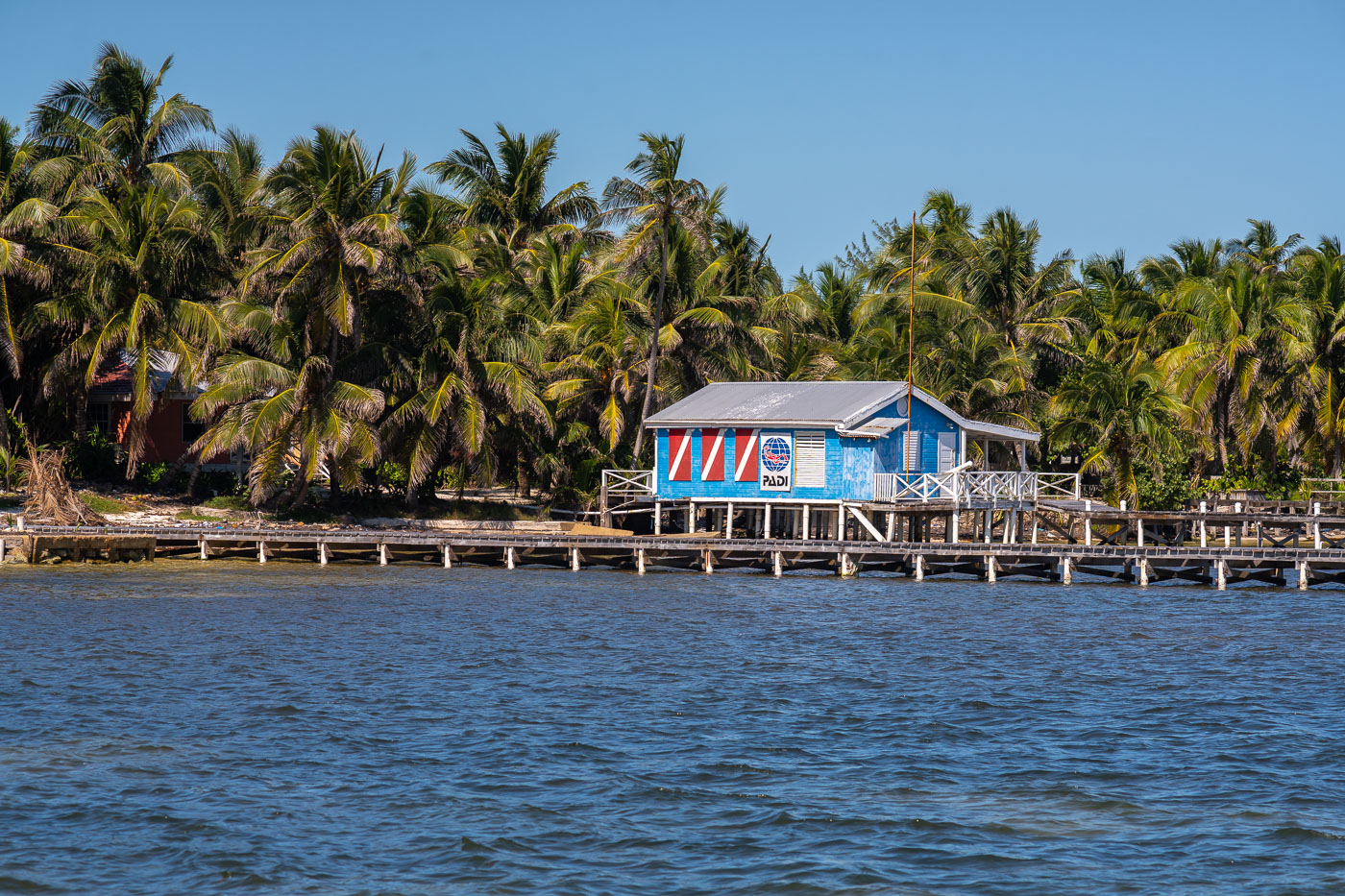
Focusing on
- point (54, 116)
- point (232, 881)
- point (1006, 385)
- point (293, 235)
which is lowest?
point (232, 881)

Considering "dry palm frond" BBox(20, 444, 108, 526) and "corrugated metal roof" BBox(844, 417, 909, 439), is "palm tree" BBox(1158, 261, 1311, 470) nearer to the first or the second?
"corrugated metal roof" BBox(844, 417, 909, 439)

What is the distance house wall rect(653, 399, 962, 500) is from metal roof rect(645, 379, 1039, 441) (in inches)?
16.0

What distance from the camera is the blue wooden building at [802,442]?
130 feet

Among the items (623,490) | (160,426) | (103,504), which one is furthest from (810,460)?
(160,426)

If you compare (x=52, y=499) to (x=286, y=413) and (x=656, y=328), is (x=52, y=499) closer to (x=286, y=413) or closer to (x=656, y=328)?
(x=286, y=413)

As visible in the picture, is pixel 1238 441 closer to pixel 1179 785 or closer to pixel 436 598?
pixel 436 598

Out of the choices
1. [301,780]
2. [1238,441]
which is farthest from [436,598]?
[1238,441]

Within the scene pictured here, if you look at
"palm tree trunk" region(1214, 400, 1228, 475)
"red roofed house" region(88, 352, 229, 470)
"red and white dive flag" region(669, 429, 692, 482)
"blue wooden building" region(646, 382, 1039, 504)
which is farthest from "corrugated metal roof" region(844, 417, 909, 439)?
"red roofed house" region(88, 352, 229, 470)

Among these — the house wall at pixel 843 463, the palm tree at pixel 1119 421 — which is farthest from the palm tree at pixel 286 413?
the palm tree at pixel 1119 421

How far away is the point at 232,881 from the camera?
1223cm

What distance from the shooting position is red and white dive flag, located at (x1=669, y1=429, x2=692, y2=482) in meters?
41.7

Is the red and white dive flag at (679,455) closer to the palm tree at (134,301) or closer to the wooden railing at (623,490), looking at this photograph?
the wooden railing at (623,490)

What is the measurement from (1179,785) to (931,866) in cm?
436

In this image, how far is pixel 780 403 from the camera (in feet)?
136
